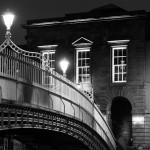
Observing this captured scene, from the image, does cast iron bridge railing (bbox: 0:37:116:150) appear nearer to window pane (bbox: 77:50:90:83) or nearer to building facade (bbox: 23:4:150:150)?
building facade (bbox: 23:4:150:150)

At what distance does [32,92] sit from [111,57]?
30.4 metres

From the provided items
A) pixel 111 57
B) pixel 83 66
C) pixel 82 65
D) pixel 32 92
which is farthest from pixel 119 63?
pixel 32 92

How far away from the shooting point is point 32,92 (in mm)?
27188

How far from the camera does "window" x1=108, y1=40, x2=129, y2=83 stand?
56781 millimetres

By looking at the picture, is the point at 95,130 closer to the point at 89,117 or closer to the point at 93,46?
the point at 89,117

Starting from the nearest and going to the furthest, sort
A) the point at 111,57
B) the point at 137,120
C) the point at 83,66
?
the point at 137,120 < the point at 111,57 < the point at 83,66

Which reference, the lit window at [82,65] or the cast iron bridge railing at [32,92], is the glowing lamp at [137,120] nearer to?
the lit window at [82,65]

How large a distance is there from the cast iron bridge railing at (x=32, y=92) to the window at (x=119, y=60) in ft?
63.0

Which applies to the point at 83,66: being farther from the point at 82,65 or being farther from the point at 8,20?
the point at 8,20

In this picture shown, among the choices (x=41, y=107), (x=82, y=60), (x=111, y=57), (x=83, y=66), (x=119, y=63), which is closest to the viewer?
(x=41, y=107)

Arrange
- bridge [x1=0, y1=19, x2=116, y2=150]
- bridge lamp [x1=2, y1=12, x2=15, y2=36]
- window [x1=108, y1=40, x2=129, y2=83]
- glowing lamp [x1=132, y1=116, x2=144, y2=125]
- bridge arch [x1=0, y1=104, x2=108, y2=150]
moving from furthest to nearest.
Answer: window [x1=108, y1=40, x2=129, y2=83], glowing lamp [x1=132, y1=116, x2=144, y2=125], bridge lamp [x1=2, y1=12, x2=15, y2=36], bridge [x1=0, y1=19, x2=116, y2=150], bridge arch [x1=0, y1=104, x2=108, y2=150]

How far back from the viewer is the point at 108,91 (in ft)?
187

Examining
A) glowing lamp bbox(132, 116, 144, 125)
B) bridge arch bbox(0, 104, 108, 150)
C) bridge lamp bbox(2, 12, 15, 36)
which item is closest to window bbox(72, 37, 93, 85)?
glowing lamp bbox(132, 116, 144, 125)

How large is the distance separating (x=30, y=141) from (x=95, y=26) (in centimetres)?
1905
